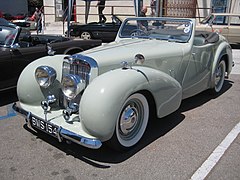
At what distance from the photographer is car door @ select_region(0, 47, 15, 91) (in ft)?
14.6

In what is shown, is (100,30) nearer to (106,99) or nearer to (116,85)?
(116,85)

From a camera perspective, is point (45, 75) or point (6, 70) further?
point (6, 70)

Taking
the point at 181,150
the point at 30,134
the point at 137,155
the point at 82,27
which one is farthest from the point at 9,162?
the point at 82,27

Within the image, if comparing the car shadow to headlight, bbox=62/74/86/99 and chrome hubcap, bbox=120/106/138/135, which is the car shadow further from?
headlight, bbox=62/74/86/99

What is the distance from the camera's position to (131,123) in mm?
3139

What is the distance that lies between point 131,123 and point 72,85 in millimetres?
803

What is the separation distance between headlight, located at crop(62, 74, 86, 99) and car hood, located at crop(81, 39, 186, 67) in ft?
1.10

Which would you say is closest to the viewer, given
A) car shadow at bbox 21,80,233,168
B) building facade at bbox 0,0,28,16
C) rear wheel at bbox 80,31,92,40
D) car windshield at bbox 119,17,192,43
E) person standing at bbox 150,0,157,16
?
car shadow at bbox 21,80,233,168

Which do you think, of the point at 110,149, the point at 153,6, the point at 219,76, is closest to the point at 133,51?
the point at 110,149

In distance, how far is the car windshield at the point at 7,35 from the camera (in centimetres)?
477

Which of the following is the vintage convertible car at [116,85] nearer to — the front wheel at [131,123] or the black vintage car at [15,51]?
the front wheel at [131,123]

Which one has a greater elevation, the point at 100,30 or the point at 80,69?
the point at 100,30

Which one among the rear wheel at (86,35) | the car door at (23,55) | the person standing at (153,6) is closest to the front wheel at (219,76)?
the car door at (23,55)

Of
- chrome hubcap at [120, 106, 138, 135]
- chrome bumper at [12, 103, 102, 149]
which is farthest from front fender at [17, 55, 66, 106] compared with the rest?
chrome hubcap at [120, 106, 138, 135]
